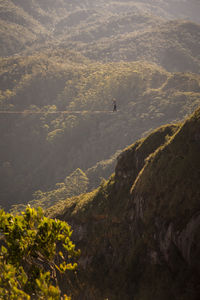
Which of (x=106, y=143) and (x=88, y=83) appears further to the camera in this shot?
(x=88, y=83)

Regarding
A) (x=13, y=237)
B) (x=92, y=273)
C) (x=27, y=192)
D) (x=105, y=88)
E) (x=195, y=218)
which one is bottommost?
(x=27, y=192)

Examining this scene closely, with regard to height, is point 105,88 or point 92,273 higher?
point 105,88

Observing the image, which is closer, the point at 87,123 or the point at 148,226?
the point at 148,226

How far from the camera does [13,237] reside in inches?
549

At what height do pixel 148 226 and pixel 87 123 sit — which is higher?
pixel 87 123

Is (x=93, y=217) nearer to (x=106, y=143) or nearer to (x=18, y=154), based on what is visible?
(x=106, y=143)

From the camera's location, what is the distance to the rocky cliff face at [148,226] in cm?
2148

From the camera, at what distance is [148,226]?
83.7ft

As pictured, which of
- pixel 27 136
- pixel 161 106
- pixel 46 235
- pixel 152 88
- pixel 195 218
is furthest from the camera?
pixel 27 136

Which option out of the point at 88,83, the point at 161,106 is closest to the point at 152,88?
the point at 161,106

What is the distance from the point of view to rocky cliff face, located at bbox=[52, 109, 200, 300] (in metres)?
21.5

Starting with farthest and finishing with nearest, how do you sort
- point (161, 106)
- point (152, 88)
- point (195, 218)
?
1. point (152, 88)
2. point (161, 106)
3. point (195, 218)

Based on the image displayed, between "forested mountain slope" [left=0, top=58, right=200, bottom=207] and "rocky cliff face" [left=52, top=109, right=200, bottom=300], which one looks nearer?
"rocky cliff face" [left=52, top=109, right=200, bottom=300]

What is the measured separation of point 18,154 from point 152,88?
8767 cm
